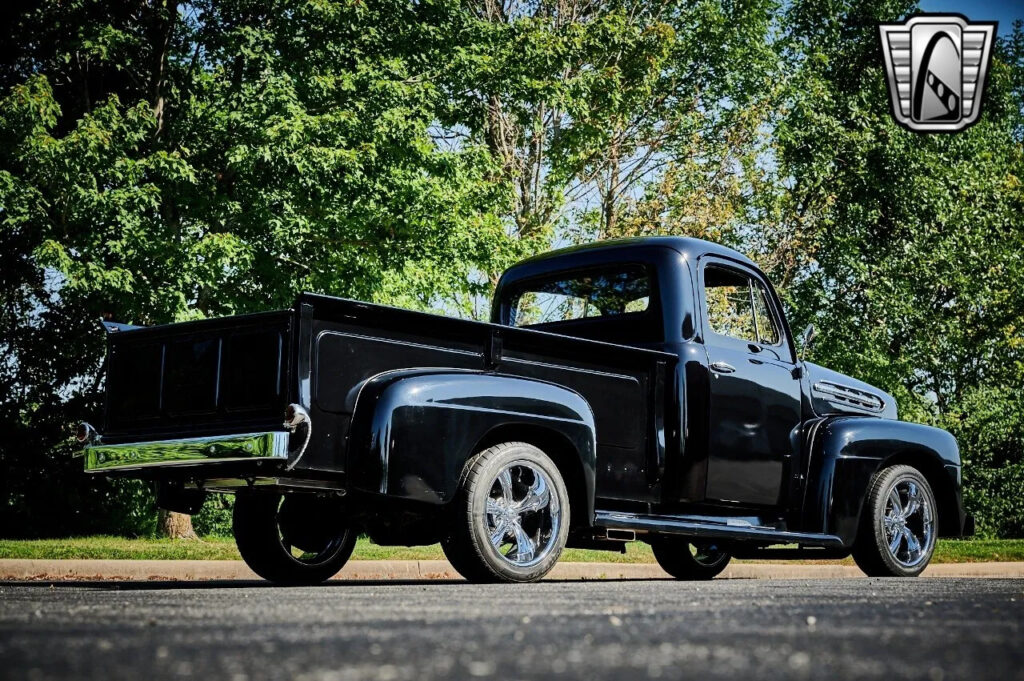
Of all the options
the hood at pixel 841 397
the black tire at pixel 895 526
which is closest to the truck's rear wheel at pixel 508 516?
the hood at pixel 841 397

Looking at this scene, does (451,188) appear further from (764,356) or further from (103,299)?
(764,356)

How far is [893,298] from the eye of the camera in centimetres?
2784

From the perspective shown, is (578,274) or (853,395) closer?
(578,274)

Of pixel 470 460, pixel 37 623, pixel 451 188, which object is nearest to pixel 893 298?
pixel 451 188

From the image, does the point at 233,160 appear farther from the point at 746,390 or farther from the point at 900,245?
the point at 900,245

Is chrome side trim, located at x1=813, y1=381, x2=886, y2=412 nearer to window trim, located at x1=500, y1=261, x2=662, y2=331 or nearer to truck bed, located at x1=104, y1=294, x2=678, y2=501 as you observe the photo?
window trim, located at x1=500, y1=261, x2=662, y2=331

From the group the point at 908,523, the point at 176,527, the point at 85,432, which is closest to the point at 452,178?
the point at 176,527

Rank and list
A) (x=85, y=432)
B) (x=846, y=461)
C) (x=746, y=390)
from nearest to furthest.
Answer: (x=85, y=432)
(x=746, y=390)
(x=846, y=461)

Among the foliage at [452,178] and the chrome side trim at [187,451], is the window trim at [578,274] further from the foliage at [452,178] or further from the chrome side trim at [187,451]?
the foliage at [452,178]

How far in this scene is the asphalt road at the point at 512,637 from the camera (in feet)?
10.0

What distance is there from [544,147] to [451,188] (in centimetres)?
754

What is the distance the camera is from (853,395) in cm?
994

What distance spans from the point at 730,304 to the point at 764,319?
0.95ft

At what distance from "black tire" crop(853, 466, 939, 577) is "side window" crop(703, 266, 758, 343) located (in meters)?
1.49
